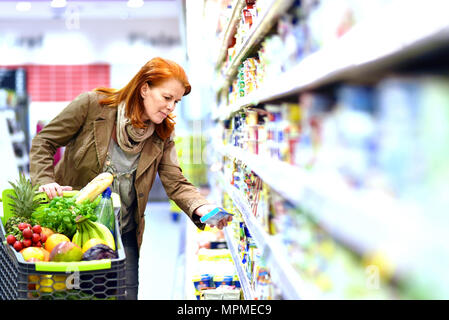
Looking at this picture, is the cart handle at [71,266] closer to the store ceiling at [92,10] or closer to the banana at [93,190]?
the banana at [93,190]

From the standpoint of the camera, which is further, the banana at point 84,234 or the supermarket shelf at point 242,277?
the supermarket shelf at point 242,277

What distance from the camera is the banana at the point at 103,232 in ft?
5.45

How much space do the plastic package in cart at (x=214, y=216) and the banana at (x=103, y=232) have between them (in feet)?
1.51

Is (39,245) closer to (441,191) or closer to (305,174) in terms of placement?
(305,174)

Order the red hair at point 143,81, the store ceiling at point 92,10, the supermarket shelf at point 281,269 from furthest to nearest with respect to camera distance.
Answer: the store ceiling at point 92,10, the red hair at point 143,81, the supermarket shelf at point 281,269

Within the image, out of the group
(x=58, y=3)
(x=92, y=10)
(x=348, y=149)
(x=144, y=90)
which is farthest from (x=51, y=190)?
(x=92, y=10)

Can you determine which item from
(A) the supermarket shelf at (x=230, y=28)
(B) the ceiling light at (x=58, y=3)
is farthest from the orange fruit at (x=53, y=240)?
(B) the ceiling light at (x=58, y=3)

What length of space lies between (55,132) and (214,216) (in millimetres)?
921

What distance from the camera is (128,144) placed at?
7.73 feet

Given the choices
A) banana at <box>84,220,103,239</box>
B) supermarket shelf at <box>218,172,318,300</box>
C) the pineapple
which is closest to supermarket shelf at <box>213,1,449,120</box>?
supermarket shelf at <box>218,172,318,300</box>

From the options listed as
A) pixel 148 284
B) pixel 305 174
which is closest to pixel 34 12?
pixel 148 284

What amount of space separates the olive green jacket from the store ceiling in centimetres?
824

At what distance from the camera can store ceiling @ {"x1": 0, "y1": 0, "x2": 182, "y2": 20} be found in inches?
409

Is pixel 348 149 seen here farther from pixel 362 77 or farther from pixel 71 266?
pixel 71 266
